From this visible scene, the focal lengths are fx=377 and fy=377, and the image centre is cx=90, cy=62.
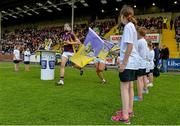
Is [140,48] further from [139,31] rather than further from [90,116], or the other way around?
[90,116]

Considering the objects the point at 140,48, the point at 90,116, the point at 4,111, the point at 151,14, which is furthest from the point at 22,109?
A: the point at 151,14

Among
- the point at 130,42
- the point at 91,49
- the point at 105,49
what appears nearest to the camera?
the point at 130,42

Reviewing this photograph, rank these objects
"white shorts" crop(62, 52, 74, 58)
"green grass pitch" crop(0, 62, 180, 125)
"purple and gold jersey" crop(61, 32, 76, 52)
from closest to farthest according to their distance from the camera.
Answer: "green grass pitch" crop(0, 62, 180, 125)
"white shorts" crop(62, 52, 74, 58)
"purple and gold jersey" crop(61, 32, 76, 52)

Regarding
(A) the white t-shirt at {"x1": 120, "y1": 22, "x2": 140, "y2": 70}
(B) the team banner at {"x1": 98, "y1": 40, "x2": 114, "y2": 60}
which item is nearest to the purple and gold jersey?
(B) the team banner at {"x1": 98, "y1": 40, "x2": 114, "y2": 60}

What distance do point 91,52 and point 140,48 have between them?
4244mm

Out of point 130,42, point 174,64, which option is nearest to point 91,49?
point 130,42

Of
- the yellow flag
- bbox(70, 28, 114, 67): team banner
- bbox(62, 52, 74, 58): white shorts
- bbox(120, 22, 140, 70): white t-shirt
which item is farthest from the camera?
the yellow flag

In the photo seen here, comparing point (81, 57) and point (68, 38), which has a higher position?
point (68, 38)

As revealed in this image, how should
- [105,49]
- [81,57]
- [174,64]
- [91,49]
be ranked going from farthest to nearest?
[174,64] → [81,57] → [105,49] → [91,49]

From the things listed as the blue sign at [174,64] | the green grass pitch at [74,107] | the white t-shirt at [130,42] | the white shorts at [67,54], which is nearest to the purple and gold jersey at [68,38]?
the white shorts at [67,54]

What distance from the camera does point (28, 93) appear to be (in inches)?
400

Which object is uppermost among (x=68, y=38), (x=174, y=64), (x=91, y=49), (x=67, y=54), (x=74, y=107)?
(x=68, y=38)

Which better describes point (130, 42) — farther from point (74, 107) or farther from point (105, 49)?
point (105, 49)

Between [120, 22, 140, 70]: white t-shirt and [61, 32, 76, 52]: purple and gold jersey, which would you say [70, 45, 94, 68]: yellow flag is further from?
[120, 22, 140, 70]: white t-shirt
